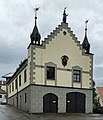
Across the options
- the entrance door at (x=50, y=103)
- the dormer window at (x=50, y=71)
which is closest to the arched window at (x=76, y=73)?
the dormer window at (x=50, y=71)

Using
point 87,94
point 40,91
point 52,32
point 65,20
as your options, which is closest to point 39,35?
point 52,32

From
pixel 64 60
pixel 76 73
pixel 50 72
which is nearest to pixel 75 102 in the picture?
pixel 76 73

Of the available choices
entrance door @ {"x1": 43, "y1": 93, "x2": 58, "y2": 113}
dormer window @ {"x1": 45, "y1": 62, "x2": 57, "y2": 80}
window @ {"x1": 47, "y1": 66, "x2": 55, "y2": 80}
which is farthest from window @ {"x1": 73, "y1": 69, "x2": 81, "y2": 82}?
entrance door @ {"x1": 43, "y1": 93, "x2": 58, "y2": 113}

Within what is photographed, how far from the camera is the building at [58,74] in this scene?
31.8 meters

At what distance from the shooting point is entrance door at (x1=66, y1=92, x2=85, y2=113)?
33312mm

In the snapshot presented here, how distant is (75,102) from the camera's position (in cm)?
3381

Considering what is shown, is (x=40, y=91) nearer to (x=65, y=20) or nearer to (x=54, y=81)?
(x=54, y=81)

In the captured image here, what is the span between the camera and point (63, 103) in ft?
108

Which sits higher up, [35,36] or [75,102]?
[35,36]

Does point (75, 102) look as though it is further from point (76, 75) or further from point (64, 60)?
point (64, 60)

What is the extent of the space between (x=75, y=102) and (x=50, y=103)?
11.0 ft

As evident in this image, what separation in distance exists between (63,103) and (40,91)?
321cm

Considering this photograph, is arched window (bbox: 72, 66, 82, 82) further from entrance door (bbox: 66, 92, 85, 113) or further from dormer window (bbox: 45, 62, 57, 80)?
dormer window (bbox: 45, 62, 57, 80)

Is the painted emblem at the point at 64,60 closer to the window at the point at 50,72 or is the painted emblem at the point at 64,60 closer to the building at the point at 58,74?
the building at the point at 58,74
